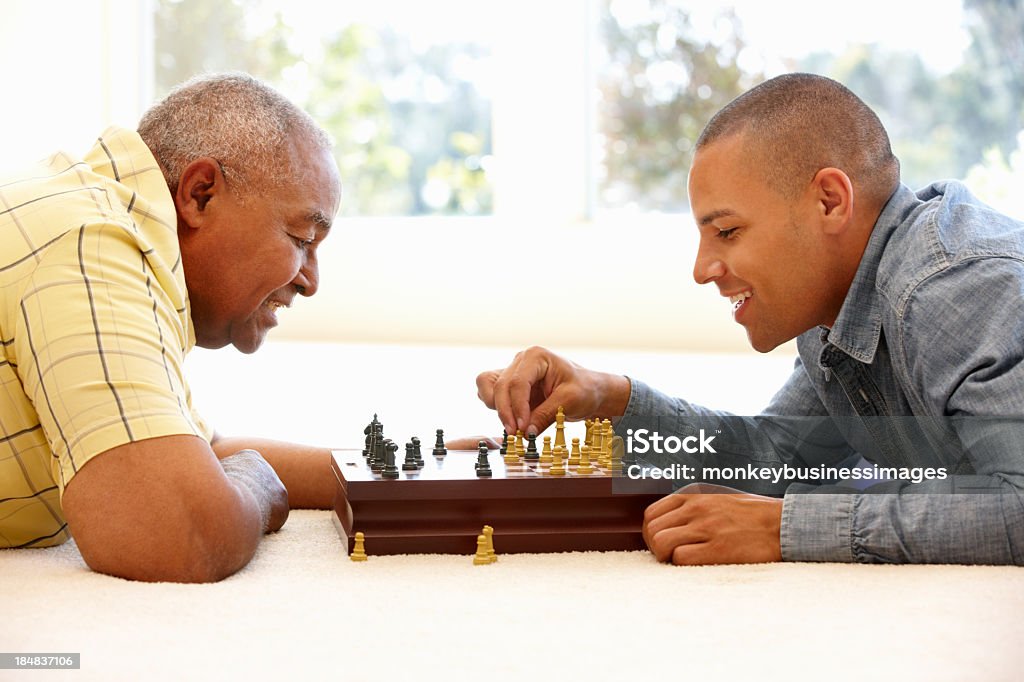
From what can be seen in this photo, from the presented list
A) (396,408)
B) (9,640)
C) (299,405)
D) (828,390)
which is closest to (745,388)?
(396,408)

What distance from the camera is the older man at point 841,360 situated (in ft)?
5.66

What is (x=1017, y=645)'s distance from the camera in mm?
1408

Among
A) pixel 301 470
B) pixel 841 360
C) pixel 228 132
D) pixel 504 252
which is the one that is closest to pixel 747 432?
pixel 841 360

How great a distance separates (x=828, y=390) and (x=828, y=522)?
1.81ft

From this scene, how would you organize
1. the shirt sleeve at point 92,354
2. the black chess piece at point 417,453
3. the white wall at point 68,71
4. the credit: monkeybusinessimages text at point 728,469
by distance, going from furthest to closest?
the white wall at point 68,71 < the credit: monkeybusinessimages text at point 728,469 < the black chess piece at point 417,453 < the shirt sleeve at point 92,354

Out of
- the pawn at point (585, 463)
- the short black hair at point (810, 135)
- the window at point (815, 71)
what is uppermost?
the window at point (815, 71)

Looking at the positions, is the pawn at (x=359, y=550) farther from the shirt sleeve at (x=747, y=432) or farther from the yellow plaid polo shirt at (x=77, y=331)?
the shirt sleeve at (x=747, y=432)

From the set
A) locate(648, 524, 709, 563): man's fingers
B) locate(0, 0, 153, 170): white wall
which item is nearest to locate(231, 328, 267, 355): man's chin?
locate(648, 524, 709, 563): man's fingers

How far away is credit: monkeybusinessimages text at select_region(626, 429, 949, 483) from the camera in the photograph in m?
2.11

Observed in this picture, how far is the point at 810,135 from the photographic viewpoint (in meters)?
2.06

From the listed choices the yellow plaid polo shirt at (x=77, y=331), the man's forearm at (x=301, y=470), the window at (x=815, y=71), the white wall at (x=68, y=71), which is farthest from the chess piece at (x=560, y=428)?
the white wall at (x=68, y=71)

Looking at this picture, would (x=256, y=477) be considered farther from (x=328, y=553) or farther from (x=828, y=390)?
(x=828, y=390)

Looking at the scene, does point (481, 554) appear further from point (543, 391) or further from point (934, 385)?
point (934, 385)

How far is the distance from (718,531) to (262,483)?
2.54 feet
